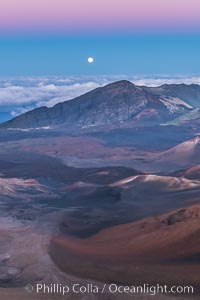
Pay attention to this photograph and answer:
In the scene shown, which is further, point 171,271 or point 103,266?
point 103,266

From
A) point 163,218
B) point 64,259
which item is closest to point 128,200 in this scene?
point 163,218

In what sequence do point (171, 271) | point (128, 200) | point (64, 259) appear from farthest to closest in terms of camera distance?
point (128, 200) < point (64, 259) < point (171, 271)

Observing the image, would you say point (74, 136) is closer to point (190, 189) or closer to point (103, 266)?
point (190, 189)

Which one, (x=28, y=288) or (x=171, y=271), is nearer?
(x=28, y=288)

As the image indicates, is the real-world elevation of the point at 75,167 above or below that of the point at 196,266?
below

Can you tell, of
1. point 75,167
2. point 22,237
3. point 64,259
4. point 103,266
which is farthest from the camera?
point 75,167

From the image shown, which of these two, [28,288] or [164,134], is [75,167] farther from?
[28,288]

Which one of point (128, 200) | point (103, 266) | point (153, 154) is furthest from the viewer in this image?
point (153, 154)

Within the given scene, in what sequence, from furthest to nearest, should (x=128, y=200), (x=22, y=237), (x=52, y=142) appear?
(x=52, y=142) < (x=128, y=200) < (x=22, y=237)

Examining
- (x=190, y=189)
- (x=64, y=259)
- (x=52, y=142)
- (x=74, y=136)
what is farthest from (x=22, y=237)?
(x=74, y=136)
